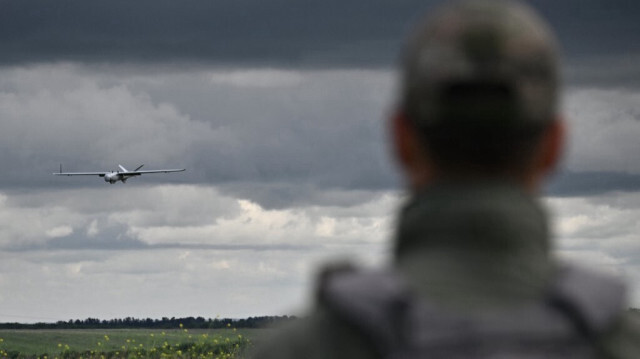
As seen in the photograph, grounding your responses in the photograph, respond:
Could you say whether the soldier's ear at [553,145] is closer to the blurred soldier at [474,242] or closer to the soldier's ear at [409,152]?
the blurred soldier at [474,242]

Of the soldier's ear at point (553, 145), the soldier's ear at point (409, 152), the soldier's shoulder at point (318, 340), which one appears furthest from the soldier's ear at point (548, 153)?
the soldier's shoulder at point (318, 340)

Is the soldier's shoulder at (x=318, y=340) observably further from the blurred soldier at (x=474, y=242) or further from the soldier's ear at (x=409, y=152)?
the soldier's ear at (x=409, y=152)

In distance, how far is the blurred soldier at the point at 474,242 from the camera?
2158 mm

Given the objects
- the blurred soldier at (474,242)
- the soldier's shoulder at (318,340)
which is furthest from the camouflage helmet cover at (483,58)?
the soldier's shoulder at (318,340)

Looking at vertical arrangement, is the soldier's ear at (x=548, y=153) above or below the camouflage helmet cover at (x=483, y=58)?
below

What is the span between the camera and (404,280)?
221 cm

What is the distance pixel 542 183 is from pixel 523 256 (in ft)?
0.83

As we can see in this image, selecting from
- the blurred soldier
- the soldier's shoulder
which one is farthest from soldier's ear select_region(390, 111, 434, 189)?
the soldier's shoulder

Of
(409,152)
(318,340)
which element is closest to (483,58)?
(409,152)

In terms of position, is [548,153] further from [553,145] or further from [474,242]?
[474,242]

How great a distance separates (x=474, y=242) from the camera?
2.25m

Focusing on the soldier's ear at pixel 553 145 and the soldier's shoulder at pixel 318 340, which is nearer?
the soldier's shoulder at pixel 318 340

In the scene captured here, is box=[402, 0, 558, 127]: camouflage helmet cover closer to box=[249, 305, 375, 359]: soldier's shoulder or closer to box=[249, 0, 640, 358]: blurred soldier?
box=[249, 0, 640, 358]: blurred soldier

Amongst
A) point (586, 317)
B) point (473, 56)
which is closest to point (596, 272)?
point (586, 317)
